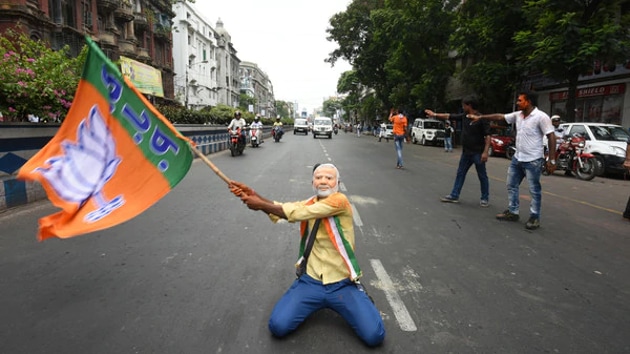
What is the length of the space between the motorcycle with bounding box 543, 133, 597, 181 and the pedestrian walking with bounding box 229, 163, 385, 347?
11738mm

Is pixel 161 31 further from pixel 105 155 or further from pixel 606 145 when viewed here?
pixel 105 155

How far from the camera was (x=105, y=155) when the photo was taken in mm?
2768

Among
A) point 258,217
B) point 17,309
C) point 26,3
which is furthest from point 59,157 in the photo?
point 26,3

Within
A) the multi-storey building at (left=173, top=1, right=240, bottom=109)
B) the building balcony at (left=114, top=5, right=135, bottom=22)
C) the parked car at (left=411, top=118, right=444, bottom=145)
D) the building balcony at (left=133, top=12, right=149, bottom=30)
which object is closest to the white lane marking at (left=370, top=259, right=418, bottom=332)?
the parked car at (left=411, top=118, right=444, bottom=145)

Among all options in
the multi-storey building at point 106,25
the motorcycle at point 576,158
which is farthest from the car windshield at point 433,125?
the multi-storey building at point 106,25

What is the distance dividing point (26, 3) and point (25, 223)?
863 inches

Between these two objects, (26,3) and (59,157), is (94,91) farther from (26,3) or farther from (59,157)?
(26,3)

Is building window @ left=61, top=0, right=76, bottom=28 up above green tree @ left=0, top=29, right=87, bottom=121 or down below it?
above

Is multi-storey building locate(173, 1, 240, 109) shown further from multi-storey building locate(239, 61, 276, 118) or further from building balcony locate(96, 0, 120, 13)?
multi-storey building locate(239, 61, 276, 118)

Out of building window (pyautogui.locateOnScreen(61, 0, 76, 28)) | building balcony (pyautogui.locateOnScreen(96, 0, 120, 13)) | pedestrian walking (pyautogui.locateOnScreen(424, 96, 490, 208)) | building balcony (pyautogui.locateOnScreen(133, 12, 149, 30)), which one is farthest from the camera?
building balcony (pyautogui.locateOnScreen(133, 12, 149, 30))

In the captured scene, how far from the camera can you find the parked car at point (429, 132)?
93.8 feet

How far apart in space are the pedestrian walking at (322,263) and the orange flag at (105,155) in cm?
60

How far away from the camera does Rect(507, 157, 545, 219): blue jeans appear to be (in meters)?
5.75

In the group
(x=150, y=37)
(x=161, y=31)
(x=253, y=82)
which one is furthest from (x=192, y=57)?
(x=253, y=82)
